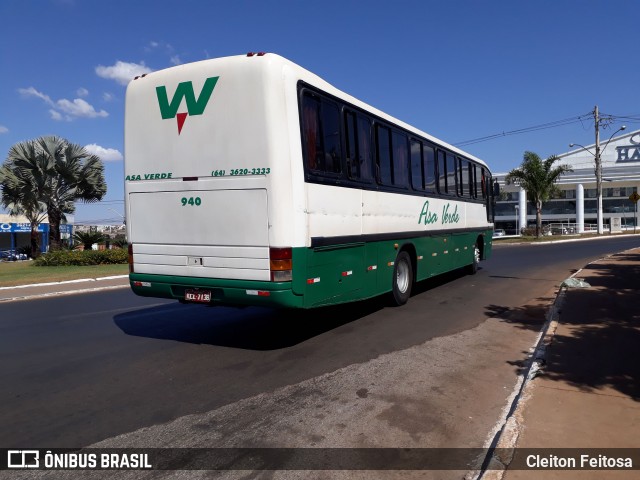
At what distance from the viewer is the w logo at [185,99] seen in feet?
20.9

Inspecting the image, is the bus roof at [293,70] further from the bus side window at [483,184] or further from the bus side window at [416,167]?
the bus side window at [483,184]

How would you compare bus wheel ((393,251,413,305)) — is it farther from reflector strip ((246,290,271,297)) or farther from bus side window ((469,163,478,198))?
bus side window ((469,163,478,198))

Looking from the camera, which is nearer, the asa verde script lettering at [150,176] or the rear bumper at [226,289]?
the rear bumper at [226,289]

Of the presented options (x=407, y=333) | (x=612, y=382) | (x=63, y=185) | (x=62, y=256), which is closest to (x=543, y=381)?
(x=612, y=382)

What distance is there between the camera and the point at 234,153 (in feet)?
20.2

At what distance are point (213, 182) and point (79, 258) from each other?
17.8m

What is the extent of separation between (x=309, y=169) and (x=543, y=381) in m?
3.59

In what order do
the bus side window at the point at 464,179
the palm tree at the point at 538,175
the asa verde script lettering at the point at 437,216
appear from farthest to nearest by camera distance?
the palm tree at the point at 538,175 → the bus side window at the point at 464,179 → the asa verde script lettering at the point at 437,216

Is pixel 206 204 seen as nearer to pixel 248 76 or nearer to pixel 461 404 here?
pixel 248 76

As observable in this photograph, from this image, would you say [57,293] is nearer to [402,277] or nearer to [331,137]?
[402,277]

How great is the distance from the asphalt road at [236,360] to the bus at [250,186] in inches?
30.9

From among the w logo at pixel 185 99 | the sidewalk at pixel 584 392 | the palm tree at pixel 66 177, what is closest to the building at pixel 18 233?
the palm tree at pixel 66 177

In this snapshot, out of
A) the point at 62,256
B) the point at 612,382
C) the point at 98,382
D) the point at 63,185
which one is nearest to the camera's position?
the point at 612,382

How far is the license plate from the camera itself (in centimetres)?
649
